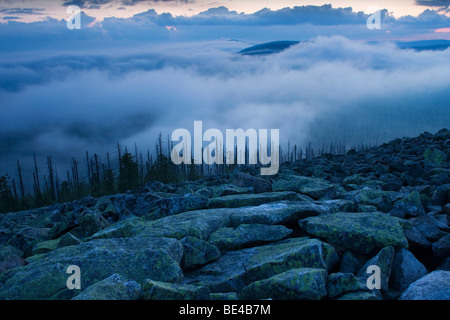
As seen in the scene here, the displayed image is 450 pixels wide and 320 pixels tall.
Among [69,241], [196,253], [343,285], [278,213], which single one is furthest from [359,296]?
[69,241]

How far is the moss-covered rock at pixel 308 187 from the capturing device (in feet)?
42.4

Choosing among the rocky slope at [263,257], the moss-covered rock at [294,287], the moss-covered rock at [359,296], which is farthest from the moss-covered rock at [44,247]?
the moss-covered rock at [359,296]

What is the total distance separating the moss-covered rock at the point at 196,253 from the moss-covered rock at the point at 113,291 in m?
2.05

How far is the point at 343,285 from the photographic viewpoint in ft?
19.4

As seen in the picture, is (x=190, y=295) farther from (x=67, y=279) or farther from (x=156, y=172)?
(x=156, y=172)

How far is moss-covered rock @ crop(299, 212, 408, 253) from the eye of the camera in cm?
766

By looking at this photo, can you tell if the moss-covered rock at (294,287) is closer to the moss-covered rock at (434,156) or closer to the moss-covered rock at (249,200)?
the moss-covered rock at (249,200)

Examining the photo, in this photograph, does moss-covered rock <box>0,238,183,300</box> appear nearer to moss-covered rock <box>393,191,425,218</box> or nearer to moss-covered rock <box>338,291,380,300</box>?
moss-covered rock <box>338,291,380,300</box>

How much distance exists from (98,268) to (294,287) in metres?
3.99

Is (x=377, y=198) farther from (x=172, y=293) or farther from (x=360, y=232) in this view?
(x=172, y=293)

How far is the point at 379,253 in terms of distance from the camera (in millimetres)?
7180

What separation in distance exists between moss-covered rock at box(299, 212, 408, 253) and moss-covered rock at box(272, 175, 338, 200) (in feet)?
13.6
